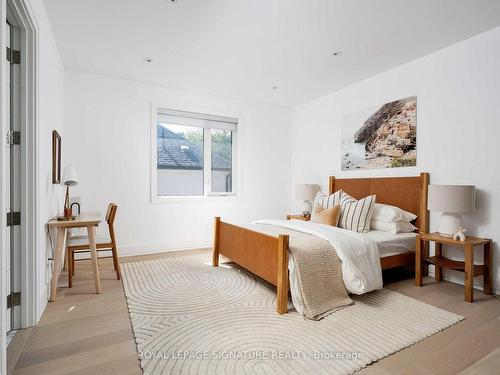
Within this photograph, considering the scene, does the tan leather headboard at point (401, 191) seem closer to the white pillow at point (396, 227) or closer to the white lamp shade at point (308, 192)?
the white pillow at point (396, 227)

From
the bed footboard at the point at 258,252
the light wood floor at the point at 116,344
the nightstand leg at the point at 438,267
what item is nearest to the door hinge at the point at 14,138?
the light wood floor at the point at 116,344

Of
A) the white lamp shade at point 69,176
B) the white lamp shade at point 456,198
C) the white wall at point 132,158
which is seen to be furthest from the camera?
the white wall at point 132,158

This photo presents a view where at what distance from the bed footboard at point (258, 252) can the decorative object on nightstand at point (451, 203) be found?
5.52 ft

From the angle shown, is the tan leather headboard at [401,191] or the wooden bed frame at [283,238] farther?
the tan leather headboard at [401,191]

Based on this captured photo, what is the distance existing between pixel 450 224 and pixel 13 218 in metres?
3.79

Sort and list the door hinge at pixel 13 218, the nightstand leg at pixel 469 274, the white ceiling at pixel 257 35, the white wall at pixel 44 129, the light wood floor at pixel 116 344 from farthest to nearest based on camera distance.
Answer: the nightstand leg at pixel 469 274, the white ceiling at pixel 257 35, the white wall at pixel 44 129, the door hinge at pixel 13 218, the light wood floor at pixel 116 344

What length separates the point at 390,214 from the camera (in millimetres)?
3316

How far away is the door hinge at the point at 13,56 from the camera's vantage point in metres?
2.05

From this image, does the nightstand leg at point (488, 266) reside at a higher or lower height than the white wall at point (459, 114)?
lower

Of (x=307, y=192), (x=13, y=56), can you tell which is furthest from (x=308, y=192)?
(x=13, y=56)

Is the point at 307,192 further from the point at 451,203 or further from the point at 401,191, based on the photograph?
the point at 451,203

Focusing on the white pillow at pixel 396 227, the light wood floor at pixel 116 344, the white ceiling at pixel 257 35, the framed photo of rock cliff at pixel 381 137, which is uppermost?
the white ceiling at pixel 257 35

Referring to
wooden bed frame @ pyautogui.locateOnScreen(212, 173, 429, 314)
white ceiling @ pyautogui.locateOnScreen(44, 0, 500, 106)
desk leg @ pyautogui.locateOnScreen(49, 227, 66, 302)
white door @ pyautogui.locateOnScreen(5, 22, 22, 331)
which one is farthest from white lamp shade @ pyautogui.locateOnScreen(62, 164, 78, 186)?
wooden bed frame @ pyautogui.locateOnScreen(212, 173, 429, 314)

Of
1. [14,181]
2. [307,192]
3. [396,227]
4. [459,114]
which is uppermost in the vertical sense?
[459,114]
